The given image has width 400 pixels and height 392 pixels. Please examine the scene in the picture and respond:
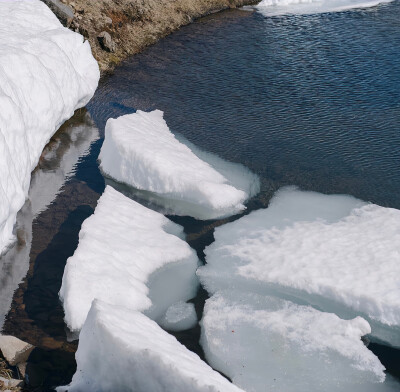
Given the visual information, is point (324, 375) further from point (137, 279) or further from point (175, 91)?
point (175, 91)

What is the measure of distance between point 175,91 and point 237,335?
11.8 m

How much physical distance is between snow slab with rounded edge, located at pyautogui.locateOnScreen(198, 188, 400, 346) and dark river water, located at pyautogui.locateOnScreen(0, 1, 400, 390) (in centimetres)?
52

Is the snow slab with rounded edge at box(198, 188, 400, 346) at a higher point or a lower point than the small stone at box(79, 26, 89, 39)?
lower

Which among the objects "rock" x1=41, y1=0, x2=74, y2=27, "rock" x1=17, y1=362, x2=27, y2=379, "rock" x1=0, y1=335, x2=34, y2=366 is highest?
"rock" x1=41, y1=0, x2=74, y2=27

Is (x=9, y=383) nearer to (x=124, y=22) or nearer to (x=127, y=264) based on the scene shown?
(x=127, y=264)

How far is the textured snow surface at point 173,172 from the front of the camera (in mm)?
14430

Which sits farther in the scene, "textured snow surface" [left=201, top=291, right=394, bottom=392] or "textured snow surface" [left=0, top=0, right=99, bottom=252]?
"textured snow surface" [left=0, top=0, right=99, bottom=252]

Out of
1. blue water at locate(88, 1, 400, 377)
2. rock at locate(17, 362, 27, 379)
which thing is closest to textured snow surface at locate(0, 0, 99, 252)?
blue water at locate(88, 1, 400, 377)

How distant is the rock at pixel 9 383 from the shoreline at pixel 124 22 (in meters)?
14.7

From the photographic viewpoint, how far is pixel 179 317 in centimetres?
1124

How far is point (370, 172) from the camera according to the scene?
615 inches

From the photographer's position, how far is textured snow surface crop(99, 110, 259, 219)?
14430 mm

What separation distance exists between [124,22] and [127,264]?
15.6 metres

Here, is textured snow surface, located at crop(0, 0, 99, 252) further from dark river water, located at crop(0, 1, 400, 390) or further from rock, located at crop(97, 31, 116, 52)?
rock, located at crop(97, 31, 116, 52)
